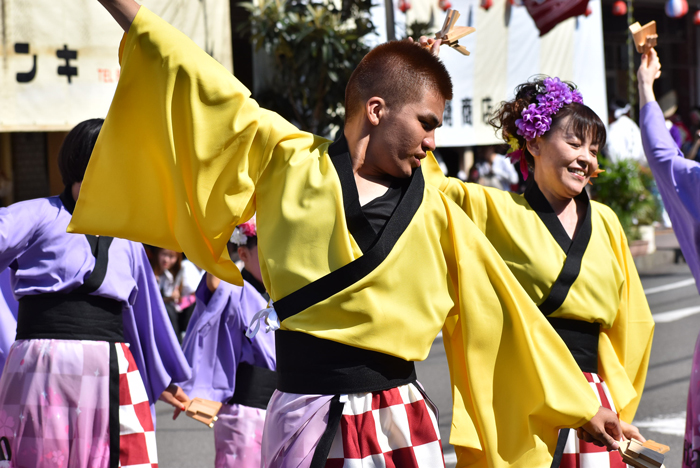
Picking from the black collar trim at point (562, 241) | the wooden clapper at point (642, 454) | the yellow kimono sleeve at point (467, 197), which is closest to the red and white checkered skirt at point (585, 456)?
the black collar trim at point (562, 241)

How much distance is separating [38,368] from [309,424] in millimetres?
1352

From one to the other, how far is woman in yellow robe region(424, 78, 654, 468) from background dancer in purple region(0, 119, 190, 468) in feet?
4.31

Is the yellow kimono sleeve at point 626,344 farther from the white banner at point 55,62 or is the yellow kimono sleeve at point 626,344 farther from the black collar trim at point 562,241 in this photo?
the white banner at point 55,62

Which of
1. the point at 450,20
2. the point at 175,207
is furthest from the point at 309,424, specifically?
the point at 450,20

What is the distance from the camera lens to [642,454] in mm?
2299

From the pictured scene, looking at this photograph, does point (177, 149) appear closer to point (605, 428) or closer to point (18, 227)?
point (18, 227)

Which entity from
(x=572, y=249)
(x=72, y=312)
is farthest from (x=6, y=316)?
(x=572, y=249)

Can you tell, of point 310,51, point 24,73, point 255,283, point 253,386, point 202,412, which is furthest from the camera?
A: point 310,51

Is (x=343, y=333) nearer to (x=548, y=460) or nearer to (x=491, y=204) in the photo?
(x=548, y=460)

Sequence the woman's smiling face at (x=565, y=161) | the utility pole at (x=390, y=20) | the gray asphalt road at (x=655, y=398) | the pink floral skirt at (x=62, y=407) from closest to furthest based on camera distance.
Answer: the pink floral skirt at (x=62, y=407) < the woman's smiling face at (x=565, y=161) < the gray asphalt road at (x=655, y=398) < the utility pole at (x=390, y=20)

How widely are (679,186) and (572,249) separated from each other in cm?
58

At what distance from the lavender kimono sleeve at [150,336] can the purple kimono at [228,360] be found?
0.23 m

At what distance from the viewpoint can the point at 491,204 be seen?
10.1 feet

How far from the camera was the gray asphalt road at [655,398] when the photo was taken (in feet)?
17.2
